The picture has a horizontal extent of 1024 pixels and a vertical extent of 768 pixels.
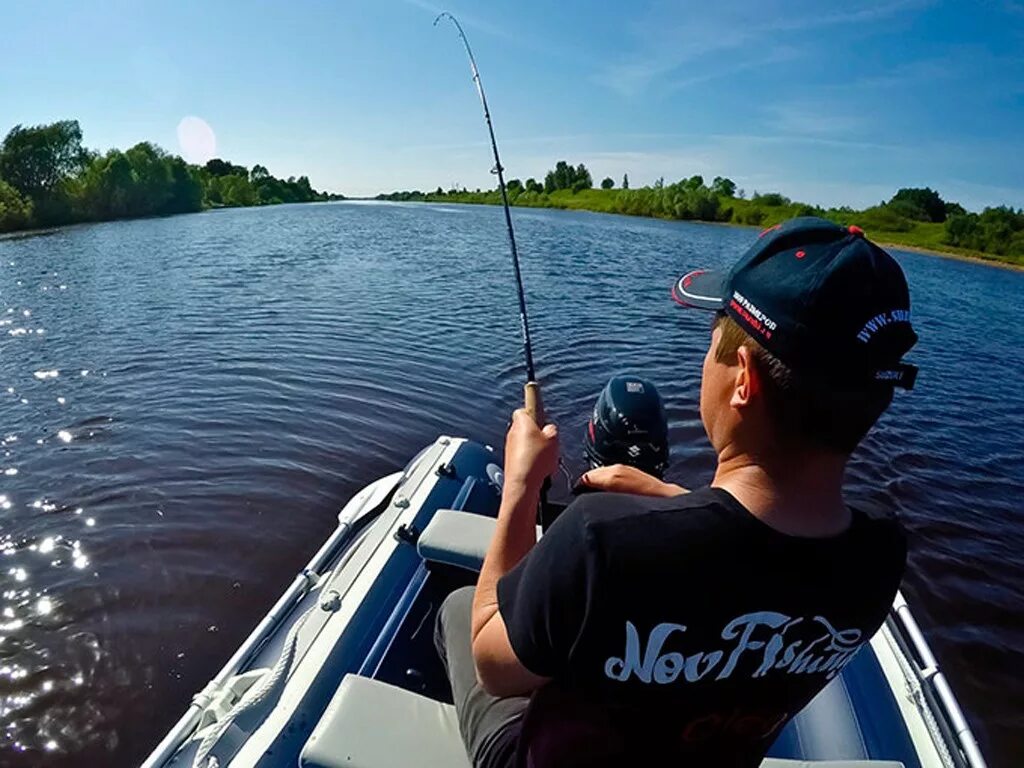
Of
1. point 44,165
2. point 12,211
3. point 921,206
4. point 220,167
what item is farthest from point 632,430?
point 220,167

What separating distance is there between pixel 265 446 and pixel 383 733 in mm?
5263

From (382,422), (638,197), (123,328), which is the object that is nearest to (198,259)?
(123,328)

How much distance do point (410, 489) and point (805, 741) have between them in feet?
7.84

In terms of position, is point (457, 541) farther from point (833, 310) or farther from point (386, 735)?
point (833, 310)

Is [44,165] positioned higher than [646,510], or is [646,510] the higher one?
[44,165]

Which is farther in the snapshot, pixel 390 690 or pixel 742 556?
pixel 390 690

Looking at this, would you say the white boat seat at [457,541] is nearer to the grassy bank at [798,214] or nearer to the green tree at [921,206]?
the grassy bank at [798,214]

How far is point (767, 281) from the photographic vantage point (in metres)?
1.13

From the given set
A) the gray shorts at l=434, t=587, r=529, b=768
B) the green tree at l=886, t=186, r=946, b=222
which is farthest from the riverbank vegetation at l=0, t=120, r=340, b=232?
the green tree at l=886, t=186, r=946, b=222

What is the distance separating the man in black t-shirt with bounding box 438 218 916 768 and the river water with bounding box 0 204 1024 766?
A: 3.55 metres

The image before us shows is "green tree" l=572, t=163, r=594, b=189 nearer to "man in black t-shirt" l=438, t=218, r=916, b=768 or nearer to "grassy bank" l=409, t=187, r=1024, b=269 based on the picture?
"grassy bank" l=409, t=187, r=1024, b=269

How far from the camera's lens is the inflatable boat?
1.97m

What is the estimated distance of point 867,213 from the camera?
190ft

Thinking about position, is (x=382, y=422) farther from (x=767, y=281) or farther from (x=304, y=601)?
(x=767, y=281)
